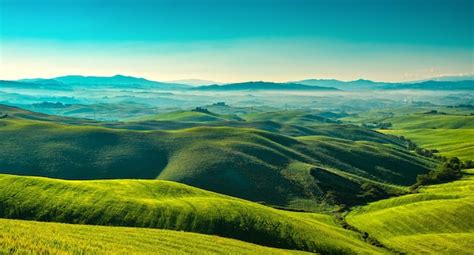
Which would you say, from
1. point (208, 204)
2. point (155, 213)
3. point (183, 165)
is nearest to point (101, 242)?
point (155, 213)

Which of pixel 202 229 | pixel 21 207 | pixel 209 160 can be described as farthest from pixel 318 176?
pixel 21 207

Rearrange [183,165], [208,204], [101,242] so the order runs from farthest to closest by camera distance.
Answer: [183,165], [208,204], [101,242]

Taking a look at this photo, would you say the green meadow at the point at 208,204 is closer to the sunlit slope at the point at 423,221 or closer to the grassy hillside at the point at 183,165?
the sunlit slope at the point at 423,221

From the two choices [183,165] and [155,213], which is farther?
[183,165]

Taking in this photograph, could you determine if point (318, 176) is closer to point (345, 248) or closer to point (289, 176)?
Answer: point (289, 176)

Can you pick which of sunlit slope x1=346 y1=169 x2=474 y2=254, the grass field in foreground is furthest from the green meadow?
sunlit slope x1=346 y1=169 x2=474 y2=254

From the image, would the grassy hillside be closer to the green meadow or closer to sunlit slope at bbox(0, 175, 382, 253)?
the green meadow

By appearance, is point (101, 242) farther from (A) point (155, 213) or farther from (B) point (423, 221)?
(B) point (423, 221)
